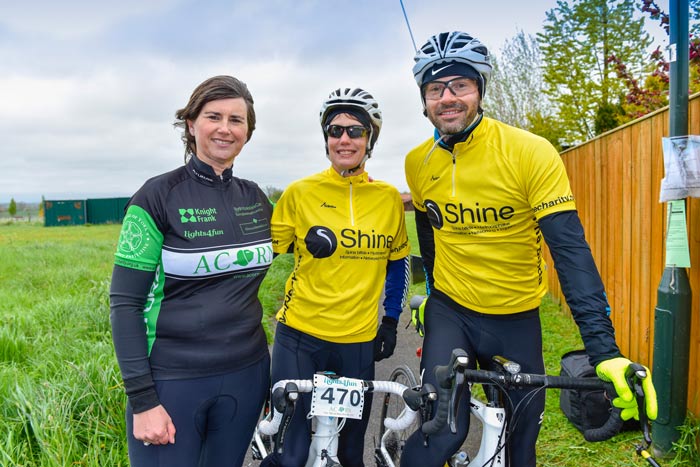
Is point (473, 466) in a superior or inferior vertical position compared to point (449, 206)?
inferior

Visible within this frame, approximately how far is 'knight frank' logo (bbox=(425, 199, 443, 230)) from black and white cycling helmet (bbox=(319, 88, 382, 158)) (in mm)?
575

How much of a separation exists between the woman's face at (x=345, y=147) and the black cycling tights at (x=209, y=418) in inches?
50.1

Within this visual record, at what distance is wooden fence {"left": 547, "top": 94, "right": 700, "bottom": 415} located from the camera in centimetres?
336

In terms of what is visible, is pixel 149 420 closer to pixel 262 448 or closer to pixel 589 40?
pixel 262 448

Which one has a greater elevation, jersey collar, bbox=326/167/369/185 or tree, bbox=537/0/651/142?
tree, bbox=537/0/651/142

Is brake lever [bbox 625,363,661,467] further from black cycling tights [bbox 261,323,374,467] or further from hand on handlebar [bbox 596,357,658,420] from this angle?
black cycling tights [bbox 261,323,374,467]

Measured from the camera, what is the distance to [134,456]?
2.11 m

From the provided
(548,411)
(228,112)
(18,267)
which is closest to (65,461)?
(228,112)

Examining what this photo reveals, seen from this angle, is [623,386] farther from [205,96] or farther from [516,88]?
[516,88]

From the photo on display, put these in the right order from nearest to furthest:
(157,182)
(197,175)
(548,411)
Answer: (157,182)
(197,175)
(548,411)

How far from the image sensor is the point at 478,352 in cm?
269

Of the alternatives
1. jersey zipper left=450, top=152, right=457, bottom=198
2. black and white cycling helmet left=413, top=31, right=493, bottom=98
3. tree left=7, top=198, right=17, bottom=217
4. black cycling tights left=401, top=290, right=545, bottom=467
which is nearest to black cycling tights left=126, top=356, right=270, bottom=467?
black cycling tights left=401, top=290, right=545, bottom=467

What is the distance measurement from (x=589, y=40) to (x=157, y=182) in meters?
18.4

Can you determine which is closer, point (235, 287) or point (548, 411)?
point (235, 287)
